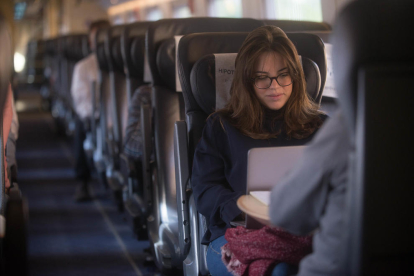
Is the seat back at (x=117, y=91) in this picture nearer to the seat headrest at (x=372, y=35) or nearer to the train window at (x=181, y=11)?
the seat headrest at (x=372, y=35)

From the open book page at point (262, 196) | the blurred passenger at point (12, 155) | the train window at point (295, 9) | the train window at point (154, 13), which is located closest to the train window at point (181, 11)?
the train window at point (154, 13)

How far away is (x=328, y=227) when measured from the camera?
109cm

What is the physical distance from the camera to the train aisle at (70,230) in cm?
326

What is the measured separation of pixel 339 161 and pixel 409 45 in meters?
0.27

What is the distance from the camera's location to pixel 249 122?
1.82m

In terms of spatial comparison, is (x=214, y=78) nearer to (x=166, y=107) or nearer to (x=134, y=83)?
(x=166, y=107)

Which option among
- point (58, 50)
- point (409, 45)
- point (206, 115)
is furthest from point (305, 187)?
point (58, 50)

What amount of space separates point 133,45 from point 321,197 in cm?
253

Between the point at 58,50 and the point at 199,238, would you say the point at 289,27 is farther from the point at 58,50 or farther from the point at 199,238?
the point at 58,50

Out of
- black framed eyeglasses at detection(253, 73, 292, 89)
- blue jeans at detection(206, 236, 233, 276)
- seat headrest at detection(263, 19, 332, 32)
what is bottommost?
blue jeans at detection(206, 236, 233, 276)

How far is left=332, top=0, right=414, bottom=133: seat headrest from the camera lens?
0.95 m

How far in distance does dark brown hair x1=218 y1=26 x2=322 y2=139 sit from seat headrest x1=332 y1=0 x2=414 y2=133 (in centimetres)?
82

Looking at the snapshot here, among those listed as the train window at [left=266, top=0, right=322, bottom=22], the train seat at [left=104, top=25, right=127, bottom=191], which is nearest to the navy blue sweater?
the train seat at [left=104, top=25, right=127, bottom=191]

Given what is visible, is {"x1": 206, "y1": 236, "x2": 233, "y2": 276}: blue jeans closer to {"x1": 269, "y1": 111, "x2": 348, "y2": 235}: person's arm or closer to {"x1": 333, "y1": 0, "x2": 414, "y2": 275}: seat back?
{"x1": 269, "y1": 111, "x2": 348, "y2": 235}: person's arm
